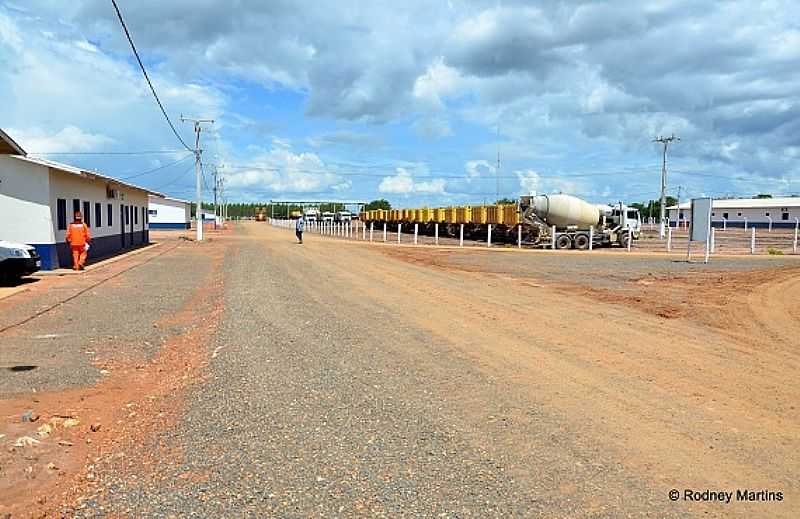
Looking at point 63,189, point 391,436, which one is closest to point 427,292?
point 391,436

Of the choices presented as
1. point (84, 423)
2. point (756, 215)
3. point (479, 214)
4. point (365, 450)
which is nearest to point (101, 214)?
point (84, 423)

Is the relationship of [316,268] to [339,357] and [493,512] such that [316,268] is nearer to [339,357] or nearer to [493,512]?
[339,357]

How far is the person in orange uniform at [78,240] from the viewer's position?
67.2ft

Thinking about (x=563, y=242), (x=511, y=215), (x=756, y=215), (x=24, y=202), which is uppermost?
(x=756, y=215)

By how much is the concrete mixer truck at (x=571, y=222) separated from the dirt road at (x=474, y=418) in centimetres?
2791

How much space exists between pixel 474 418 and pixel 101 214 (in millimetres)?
26503

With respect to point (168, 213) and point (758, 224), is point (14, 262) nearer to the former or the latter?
point (168, 213)

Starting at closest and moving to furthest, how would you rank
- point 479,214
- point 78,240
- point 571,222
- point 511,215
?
point 78,240 < point 571,222 < point 511,215 < point 479,214

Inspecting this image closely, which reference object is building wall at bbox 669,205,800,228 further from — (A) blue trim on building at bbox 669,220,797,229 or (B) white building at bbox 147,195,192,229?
(B) white building at bbox 147,195,192,229

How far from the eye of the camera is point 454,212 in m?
57.4

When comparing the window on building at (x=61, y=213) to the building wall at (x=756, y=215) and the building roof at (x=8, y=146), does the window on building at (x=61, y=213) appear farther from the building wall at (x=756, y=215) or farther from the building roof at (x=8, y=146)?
the building wall at (x=756, y=215)

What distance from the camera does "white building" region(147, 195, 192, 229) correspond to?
2953 inches

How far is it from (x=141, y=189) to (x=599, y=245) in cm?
2768

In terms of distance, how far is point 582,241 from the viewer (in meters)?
40.1
